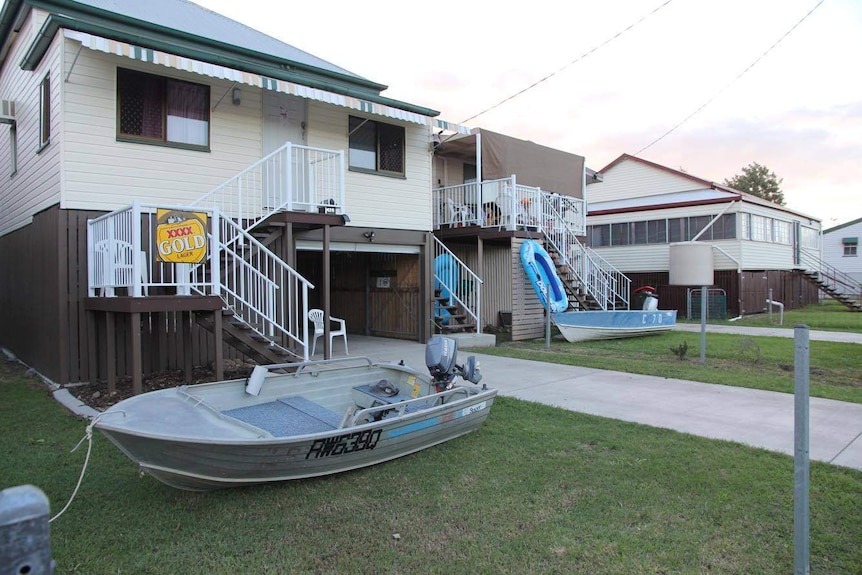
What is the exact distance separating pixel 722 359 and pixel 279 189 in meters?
8.69

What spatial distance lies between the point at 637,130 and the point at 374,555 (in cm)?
2324

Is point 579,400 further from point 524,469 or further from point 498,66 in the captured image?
point 498,66

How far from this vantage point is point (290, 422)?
5105 mm

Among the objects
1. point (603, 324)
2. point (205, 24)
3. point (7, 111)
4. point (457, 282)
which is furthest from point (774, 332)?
point (7, 111)

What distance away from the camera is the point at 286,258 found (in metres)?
8.92

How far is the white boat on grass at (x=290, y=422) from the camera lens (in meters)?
3.69

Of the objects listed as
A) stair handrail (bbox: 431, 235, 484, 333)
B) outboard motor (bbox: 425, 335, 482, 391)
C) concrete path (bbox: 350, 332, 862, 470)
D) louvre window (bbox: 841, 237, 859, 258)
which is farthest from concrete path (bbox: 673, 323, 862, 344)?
louvre window (bbox: 841, 237, 859, 258)

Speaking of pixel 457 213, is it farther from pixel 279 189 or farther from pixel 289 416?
pixel 289 416

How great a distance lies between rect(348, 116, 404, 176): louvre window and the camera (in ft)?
37.8

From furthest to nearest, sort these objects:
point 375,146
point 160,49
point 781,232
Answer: point 781,232
point 375,146
point 160,49

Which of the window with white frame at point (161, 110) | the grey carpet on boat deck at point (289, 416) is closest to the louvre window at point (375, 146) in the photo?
the window with white frame at point (161, 110)

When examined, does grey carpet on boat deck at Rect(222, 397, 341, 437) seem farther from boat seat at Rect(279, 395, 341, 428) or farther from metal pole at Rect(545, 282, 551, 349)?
metal pole at Rect(545, 282, 551, 349)

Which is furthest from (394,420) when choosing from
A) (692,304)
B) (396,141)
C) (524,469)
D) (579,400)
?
(692,304)

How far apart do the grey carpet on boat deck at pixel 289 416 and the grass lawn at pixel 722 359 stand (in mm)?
5566
